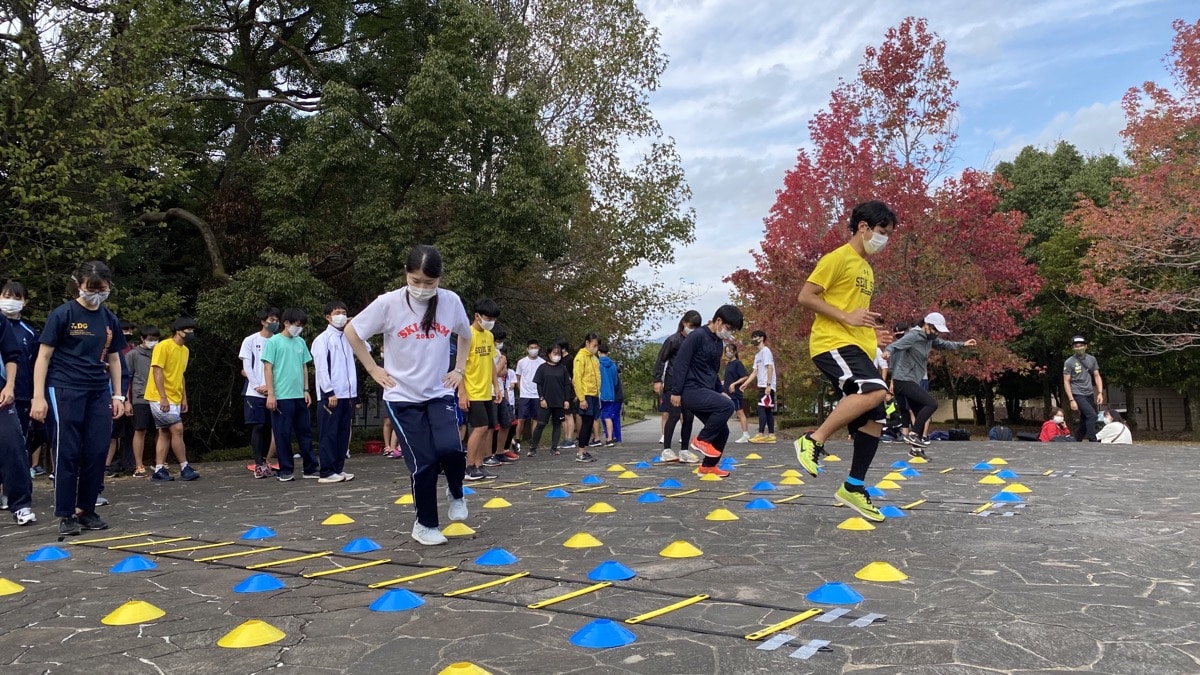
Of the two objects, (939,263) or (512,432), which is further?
(939,263)

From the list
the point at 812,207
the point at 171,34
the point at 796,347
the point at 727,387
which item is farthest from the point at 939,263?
the point at 171,34

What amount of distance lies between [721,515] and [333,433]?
18.0 ft

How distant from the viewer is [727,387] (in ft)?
50.9

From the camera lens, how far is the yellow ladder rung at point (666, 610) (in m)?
3.57

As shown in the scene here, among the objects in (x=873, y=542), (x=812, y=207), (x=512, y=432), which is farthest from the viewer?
(x=812, y=207)

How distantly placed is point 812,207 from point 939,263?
3252 mm

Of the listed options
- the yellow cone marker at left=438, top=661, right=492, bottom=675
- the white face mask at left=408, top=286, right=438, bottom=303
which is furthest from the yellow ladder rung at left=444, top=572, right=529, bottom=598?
the white face mask at left=408, top=286, right=438, bottom=303

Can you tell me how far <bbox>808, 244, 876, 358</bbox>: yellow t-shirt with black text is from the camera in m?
5.81

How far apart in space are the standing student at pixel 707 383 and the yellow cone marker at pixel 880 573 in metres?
4.71

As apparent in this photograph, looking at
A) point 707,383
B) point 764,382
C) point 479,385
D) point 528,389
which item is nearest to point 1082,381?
point 764,382

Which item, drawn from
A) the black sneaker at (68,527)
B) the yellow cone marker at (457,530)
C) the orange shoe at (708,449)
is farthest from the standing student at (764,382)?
the black sneaker at (68,527)

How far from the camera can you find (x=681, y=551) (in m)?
4.95

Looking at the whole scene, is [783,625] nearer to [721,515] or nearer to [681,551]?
[681,551]

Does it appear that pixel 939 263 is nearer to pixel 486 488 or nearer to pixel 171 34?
pixel 486 488
